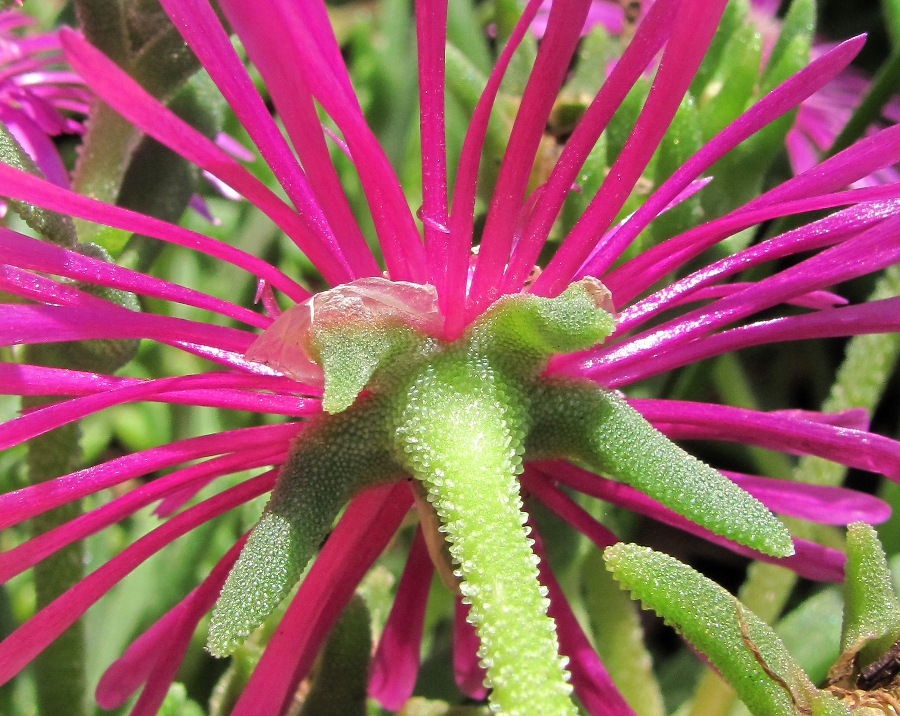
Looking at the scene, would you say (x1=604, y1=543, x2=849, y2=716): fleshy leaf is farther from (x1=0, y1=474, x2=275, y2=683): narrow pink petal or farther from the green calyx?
(x1=0, y1=474, x2=275, y2=683): narrow pink petal

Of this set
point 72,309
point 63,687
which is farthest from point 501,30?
point 63,687

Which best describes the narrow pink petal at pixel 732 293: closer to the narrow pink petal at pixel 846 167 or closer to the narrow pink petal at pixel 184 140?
the narrow pink petal at pixel 846 167

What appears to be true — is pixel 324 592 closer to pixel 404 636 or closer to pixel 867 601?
pixel 404 636

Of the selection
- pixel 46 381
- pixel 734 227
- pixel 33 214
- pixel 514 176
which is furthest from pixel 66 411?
pixel 734 227

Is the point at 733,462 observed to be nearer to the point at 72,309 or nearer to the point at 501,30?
the point at 501,30

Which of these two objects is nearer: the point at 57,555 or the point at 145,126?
the point at 145,126

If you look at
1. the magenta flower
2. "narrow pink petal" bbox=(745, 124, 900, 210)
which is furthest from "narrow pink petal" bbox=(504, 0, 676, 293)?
the magenta flower
